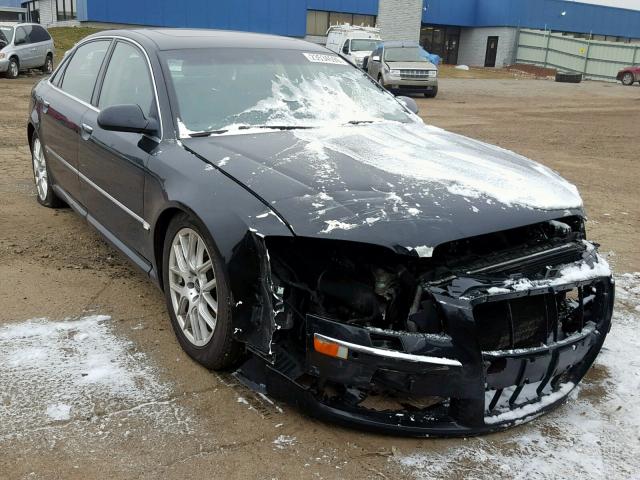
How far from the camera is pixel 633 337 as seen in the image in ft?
11.6

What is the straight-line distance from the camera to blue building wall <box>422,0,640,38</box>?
1735 inches

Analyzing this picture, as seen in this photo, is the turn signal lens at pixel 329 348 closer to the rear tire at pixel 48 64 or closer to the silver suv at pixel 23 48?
the silver suv at pixel 23 48

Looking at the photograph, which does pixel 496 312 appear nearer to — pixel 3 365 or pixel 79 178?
pixel 3 365

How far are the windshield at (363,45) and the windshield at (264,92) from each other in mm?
20212

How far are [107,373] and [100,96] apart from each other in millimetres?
2078

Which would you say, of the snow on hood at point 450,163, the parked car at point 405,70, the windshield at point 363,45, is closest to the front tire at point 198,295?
the snow on hood at point 450,163

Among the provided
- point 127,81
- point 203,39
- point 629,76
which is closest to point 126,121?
point 127,81

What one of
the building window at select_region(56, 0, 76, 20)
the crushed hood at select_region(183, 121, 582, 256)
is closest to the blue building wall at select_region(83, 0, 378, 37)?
the building window at select_region(56, 0, 76, 20)

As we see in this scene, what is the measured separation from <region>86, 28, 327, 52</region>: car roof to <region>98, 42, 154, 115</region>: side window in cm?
12

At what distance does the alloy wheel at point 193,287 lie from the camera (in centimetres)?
291

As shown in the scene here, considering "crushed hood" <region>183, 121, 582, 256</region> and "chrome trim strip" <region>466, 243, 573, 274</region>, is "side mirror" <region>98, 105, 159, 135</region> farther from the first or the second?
"chrome trim strip" <region>466, 243, 573, 274</region>

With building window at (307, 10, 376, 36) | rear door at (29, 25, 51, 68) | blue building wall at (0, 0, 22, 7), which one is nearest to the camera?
rear door at (29, 25, 51, 68)

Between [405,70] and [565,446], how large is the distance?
1805cm

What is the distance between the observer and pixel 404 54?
66.9 feet
